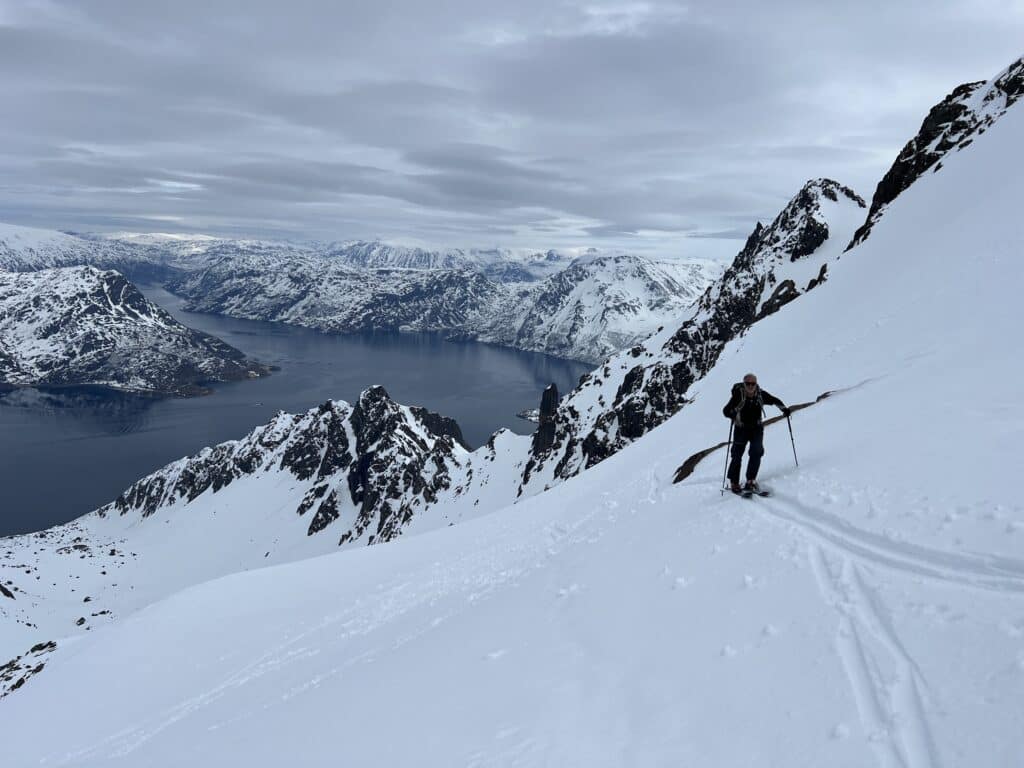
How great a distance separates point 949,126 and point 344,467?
12970 cm

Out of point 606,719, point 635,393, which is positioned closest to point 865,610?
point 606,719

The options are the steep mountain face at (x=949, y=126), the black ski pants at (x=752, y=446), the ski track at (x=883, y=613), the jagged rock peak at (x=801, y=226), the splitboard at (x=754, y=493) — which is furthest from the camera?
the jagged rock peak at (x=801, y=226)

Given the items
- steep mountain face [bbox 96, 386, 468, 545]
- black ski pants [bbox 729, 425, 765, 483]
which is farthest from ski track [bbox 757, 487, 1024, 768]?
steep mountain face [bbox 96, 386, 468, 545]

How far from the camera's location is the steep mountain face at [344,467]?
111375 millimetres

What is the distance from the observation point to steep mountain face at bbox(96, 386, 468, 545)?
111 metres

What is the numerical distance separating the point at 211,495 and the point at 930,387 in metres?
164

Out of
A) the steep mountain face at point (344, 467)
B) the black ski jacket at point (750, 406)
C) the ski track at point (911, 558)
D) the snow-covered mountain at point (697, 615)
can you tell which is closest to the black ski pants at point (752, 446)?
Answer: the black ski jacket at point (750, 406)

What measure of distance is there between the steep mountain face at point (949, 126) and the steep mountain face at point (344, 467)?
9229 cm

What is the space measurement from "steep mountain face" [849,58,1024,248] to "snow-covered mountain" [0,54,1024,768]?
99.9 ft

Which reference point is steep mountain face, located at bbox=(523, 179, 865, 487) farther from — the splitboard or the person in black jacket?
the person in black jacket

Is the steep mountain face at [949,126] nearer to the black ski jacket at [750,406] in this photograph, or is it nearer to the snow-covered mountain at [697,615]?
the snow-covered mountain at [697,615]

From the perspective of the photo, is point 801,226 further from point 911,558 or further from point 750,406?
point 911,558

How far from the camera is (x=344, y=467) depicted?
5148 inches

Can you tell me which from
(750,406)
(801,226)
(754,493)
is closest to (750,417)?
(750,406)
